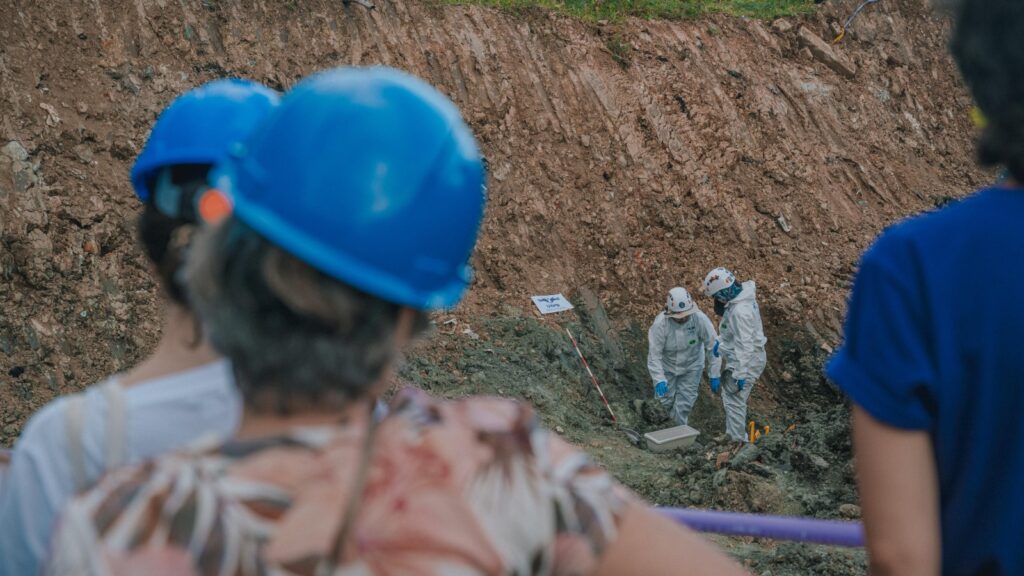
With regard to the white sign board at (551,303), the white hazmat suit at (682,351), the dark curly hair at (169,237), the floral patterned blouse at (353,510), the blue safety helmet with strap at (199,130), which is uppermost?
the blue safety helmet with strap at (199,130)

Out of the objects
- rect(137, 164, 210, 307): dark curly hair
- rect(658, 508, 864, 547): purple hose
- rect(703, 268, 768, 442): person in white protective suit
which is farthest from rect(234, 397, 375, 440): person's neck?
rect(703, 268, 768, 442): person in white protective suit

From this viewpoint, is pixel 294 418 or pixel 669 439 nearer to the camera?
pixel 294 418

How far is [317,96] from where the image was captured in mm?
1125

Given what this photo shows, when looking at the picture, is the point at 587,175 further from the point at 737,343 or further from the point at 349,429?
the point at 349,429

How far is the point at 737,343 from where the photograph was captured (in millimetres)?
10969

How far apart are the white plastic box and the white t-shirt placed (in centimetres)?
887

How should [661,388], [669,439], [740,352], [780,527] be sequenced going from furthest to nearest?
[661,388], [740,352], [669,439], [780,527]

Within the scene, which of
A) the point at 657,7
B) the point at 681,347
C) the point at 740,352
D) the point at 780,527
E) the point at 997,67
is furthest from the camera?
the point at 657,7

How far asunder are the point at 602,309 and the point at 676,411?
1774 mm

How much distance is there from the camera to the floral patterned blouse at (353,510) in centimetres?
94

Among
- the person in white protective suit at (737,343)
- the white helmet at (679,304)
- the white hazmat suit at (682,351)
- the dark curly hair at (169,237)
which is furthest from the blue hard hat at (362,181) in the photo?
the white hazmat suit at (682,351)

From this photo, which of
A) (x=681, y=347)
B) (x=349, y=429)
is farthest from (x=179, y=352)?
(x=681, y=347)

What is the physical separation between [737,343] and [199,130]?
9.72 m

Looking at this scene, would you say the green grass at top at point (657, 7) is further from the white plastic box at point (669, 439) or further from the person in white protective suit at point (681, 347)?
the white plastic box at point (669, 439)
